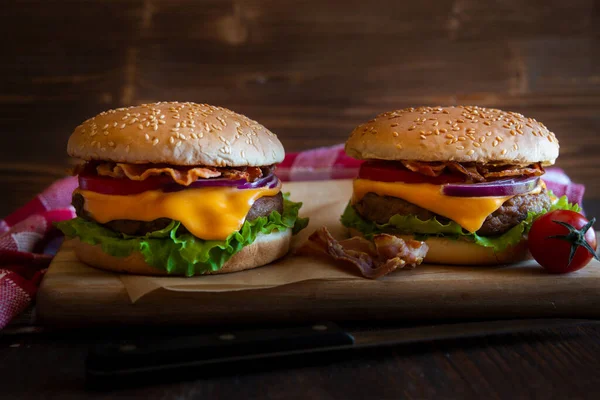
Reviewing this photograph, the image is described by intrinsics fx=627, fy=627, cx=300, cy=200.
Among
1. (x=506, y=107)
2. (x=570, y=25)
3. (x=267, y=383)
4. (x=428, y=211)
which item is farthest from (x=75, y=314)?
(x=570, y=25)

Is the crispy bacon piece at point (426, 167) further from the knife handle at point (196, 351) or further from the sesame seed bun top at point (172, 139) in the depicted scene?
the knife handle at point (196, 351)

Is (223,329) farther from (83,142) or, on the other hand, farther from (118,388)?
(83,142)

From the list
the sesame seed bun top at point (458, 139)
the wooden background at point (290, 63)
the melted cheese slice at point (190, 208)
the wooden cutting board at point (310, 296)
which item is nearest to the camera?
the wooden cutting board at point (310, 296)

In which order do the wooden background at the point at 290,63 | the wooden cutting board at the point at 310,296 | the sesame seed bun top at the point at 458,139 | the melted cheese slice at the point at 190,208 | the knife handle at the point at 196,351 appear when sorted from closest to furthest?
the knife handle at the point at 196,351 → the wooden cutting board at the point at 310,296 → the melted cheese slice at the point at 190,208 → the sesame seed bun top at the point at 458,139 → the wooden background at the point at 290,63

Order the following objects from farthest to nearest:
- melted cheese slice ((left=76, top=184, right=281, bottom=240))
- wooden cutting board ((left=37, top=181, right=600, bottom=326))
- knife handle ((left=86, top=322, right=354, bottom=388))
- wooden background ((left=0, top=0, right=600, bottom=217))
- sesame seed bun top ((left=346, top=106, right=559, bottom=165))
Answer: wooden background ((left=0, top=0, right=600, bottom=217))
sesame seed bun top ((left=346, top=106, right=559, bottom=165))
melted cheese slice ((left=76, top=184, right=281, bottom=240))
wooden cutting board ((left=37, top=181, right=600, bottom=326))
knife handle ((left=86, top=322, right=354, bottom=388))

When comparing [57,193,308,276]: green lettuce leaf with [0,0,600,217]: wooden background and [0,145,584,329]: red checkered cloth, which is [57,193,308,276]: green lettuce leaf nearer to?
[0,145,584,329]: red checkered cloth

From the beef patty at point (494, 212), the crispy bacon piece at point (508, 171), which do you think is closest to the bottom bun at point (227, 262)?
the beef patty at point (494, 212)

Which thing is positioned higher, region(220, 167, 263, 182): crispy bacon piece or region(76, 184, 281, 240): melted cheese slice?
region(220, 167, 263, 182): crispy bacon piece

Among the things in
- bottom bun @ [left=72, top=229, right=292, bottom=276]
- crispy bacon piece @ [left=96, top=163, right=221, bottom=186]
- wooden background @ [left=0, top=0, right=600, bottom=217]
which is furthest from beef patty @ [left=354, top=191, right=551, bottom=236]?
wooden background @ [left=0, top=0, right=600, bottom=217]

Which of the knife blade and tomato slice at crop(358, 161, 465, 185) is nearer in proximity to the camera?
the knife blade
